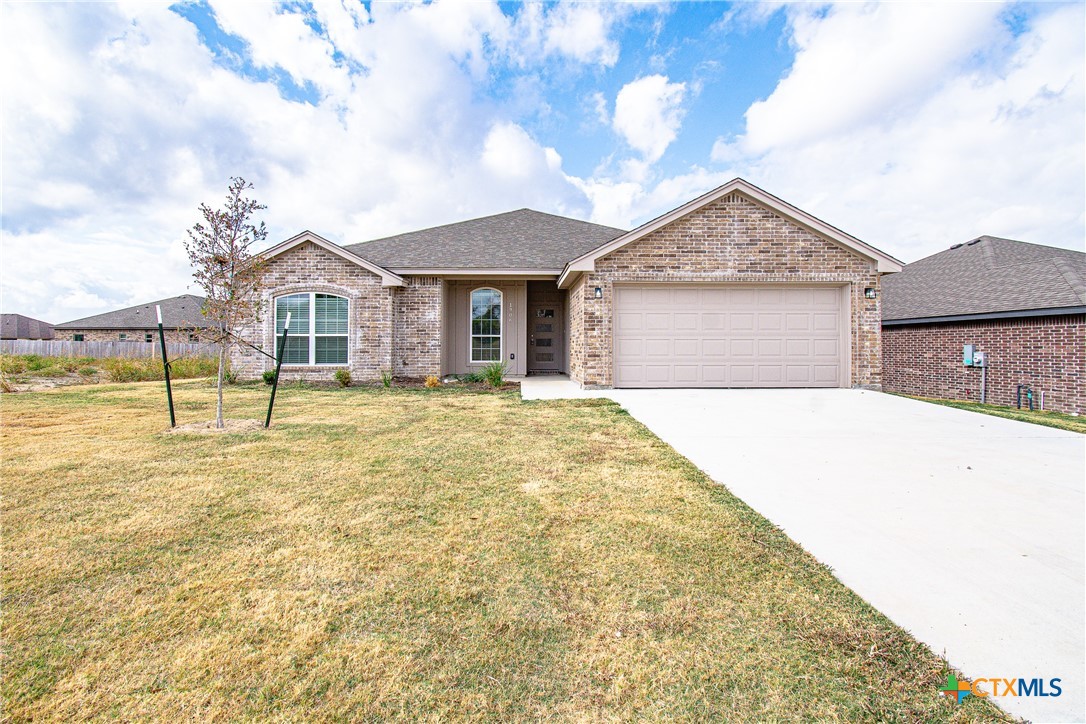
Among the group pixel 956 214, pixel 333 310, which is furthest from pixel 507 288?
pixel 956 214

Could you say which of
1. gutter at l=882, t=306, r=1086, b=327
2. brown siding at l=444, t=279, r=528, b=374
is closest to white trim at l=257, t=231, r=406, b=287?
brown siding at l=444, t=279, r=528, b=374

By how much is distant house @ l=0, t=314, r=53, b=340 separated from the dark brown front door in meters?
48.0

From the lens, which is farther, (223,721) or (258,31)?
(258,31)

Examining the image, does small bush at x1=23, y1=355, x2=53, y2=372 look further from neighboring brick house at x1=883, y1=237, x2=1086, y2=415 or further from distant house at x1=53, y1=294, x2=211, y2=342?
neighboring brick house at x1=883, y1=237, x2=1086, y2=415

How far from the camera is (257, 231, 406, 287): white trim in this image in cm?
1242

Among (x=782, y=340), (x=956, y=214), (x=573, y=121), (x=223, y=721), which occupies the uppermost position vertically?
(x=573, y=121)

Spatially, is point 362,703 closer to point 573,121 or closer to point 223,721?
point 223,721

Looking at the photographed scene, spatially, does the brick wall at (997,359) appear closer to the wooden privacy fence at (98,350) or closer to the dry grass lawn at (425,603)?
the dry grass lawn at (425,603)

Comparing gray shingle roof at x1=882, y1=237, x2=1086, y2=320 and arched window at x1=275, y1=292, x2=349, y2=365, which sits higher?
gray shingle roof at x1=882, y1=237, x2=1086, y2=320

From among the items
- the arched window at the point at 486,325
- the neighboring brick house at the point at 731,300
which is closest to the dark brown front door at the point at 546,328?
the arched window at the point at 486,325

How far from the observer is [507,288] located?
1451 centimetres

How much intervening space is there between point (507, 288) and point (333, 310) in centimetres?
517

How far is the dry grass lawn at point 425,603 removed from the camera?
168 cm

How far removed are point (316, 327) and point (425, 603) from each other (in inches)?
484
